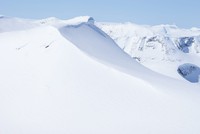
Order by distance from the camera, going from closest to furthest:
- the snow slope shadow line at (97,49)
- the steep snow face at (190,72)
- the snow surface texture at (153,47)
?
the snow slope shadow line at (97,49), the steep snow face at (190,72), the snow surface texture at (153,47)

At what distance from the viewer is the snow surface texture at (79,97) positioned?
15648mm

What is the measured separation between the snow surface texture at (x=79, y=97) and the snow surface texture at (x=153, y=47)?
2822 inches

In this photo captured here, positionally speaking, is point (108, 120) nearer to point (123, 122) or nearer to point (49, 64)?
point (123, 122)

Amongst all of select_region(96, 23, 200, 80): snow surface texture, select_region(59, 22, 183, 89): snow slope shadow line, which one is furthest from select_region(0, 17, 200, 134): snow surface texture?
select_region(96, 23, 200, 80): snow surface texture

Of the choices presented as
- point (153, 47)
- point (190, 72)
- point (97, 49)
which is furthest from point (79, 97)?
point (153, 47)

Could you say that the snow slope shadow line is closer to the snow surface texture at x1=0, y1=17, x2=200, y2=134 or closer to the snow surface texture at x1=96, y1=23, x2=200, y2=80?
the snow surface texture at x1=0, y1=17, x2=200, y2=134

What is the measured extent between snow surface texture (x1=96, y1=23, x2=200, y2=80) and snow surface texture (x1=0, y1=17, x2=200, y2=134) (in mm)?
71689

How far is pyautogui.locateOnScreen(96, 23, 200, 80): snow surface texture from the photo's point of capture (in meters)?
112

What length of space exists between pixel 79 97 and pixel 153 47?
119 metres

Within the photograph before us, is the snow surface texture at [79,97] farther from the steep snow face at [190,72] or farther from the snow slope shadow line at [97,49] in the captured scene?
the steep snow face at [190,72]

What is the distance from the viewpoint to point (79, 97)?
714 inches

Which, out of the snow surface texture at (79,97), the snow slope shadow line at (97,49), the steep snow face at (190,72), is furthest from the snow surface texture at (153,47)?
the snow surface texture at (79,97)

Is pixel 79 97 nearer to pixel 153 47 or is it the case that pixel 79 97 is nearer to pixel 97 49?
pixel 97 49

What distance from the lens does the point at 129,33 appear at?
152875 millimetres
